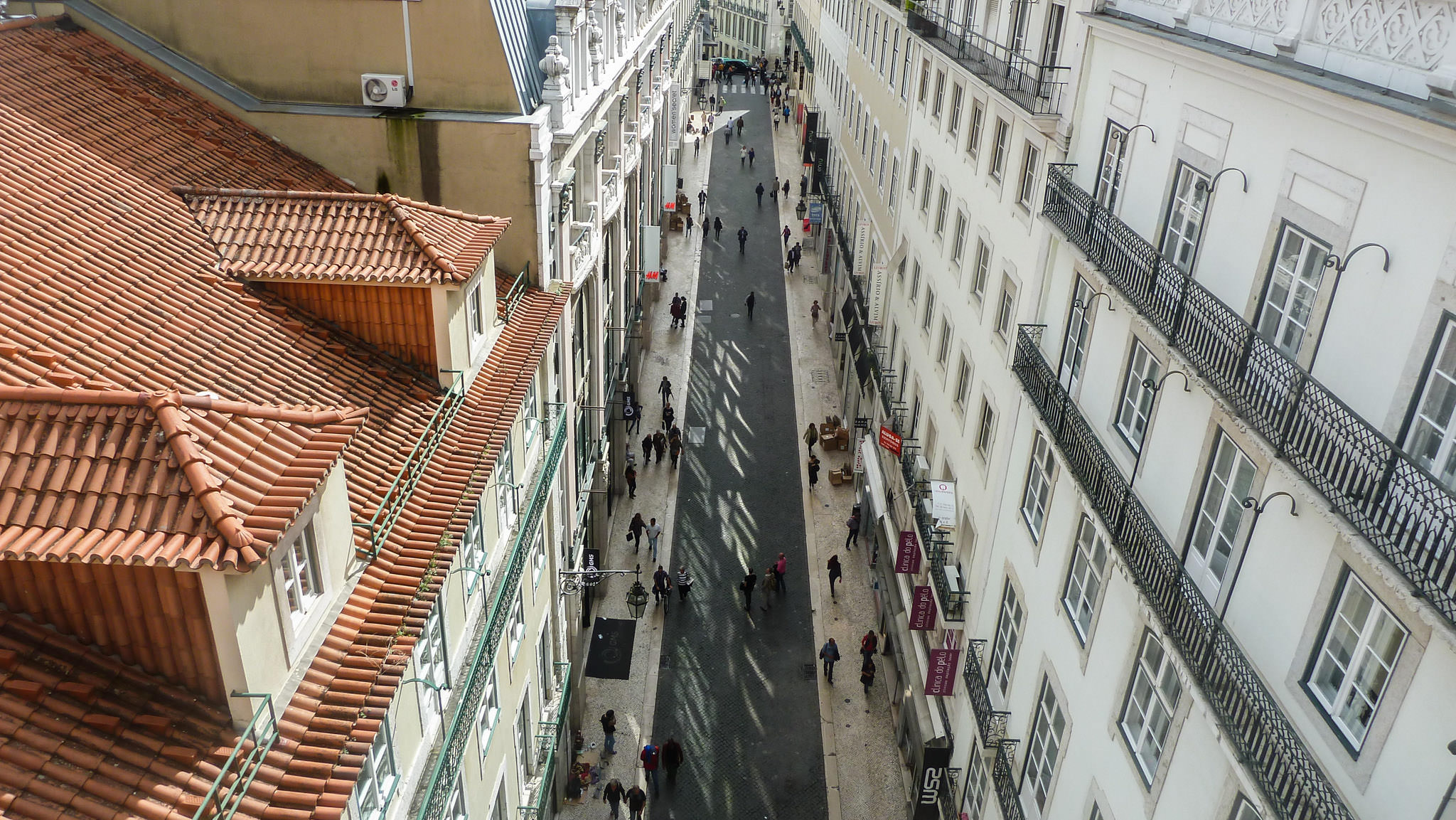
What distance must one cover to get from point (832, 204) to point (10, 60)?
136 feet

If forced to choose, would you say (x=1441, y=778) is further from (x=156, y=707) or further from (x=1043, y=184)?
(x=1043, y=184)

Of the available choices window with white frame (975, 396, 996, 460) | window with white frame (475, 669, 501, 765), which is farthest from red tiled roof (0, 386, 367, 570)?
window with white frame (975, 396, 996, 460)

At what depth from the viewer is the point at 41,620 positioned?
9711mm

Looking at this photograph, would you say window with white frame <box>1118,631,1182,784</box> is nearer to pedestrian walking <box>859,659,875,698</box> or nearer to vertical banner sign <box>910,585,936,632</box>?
vertical banner sign <box>910,585,936,632</box>

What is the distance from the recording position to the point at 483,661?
16219mm

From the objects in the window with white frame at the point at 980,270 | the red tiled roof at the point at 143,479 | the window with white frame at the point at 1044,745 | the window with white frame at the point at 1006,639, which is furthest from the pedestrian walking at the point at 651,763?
the red tiled roof at the point at 143,479

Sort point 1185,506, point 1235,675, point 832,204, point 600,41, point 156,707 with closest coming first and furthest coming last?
point 156,707 → point 1235,675 → point 1185,506 → point 600,41 → point 832,204

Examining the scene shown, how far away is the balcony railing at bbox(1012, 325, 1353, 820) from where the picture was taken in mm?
9984

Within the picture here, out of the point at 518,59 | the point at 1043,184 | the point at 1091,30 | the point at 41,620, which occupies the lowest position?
the point at 41,620

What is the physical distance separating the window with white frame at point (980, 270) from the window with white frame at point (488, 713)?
14094 millimetres

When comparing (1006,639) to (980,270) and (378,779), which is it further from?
(378,779)

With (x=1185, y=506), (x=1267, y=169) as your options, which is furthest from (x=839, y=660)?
(x=1267, y=169)

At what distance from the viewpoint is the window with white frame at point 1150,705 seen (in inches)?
530

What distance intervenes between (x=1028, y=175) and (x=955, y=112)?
759 cm
